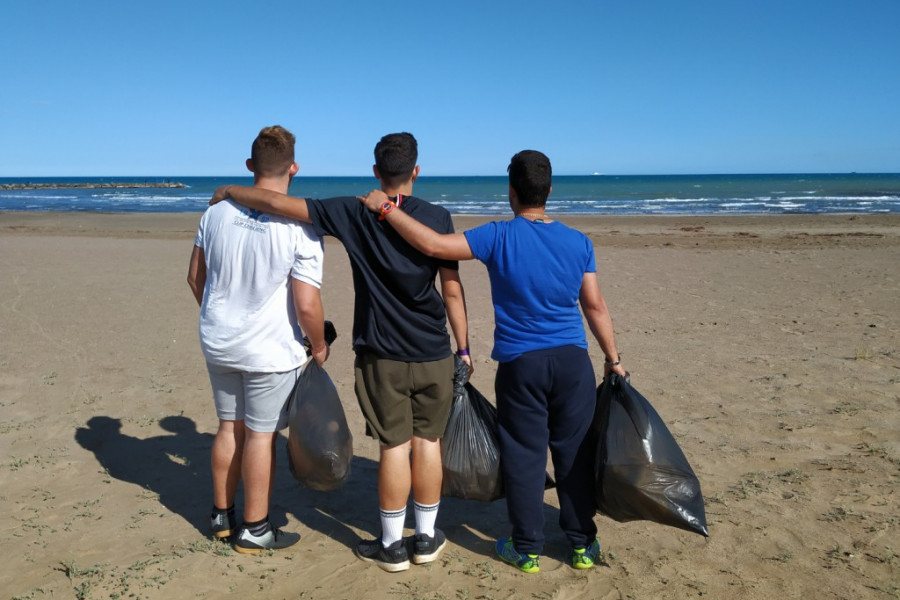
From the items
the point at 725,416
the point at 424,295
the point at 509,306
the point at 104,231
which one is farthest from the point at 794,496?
the point at 104,231

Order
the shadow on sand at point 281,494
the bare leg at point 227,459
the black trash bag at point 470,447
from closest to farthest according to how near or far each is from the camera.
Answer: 1. the black trash bag at point 470,447
2. the bare leg at point 227,459
3. the shadow on sand at point 281,494

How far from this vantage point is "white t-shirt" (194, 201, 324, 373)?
2.89 m

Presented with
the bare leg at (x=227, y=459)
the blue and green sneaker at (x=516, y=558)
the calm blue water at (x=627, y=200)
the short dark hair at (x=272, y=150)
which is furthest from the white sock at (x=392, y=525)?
the calm blue water at (x=627, y=200)

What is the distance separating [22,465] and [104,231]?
1828cm

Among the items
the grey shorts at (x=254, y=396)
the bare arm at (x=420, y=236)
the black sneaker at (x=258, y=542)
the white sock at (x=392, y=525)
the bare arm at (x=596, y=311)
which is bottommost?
the black sneaker at (x=258, y=542)

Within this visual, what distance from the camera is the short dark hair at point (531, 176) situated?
2836 mm

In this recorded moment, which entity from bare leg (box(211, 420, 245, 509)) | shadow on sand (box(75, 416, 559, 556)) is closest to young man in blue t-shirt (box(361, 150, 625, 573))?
shadow on sand (box(75, 416, 559, 556))

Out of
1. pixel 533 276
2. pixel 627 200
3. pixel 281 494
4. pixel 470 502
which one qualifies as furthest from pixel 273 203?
pixel 627 200

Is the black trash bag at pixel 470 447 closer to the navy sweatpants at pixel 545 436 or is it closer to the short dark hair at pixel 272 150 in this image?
the navy sweatpants at pixel 545 436

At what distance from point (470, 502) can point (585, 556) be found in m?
0.87

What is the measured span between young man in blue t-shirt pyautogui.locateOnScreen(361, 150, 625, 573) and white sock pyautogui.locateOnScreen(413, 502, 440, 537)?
1.13ft

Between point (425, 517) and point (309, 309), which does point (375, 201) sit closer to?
point (309, 309)

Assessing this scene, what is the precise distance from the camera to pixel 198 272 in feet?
10.2

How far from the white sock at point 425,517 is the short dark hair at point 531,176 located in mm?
1375
